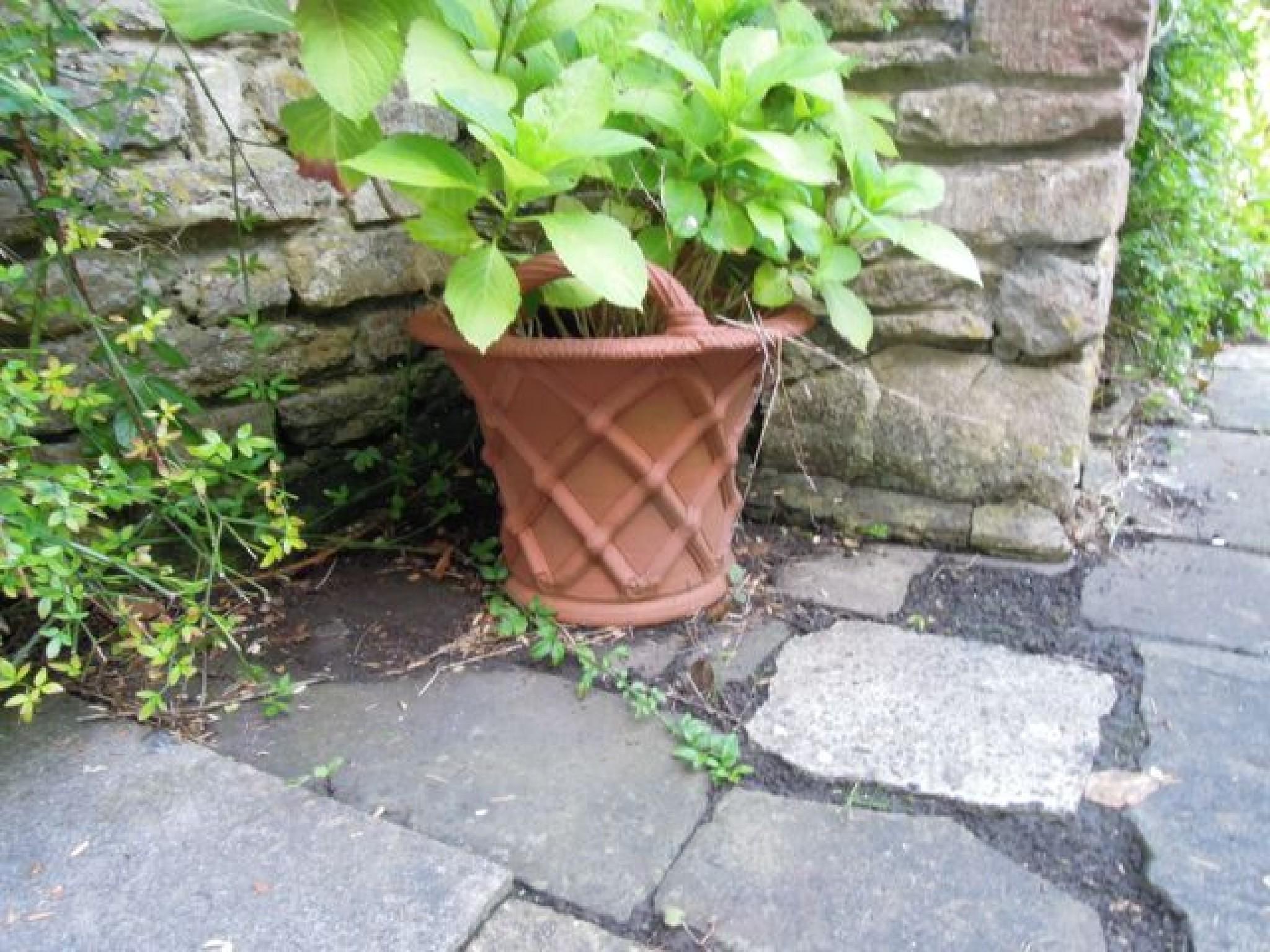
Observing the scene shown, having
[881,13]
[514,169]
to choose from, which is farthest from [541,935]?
[881,13]

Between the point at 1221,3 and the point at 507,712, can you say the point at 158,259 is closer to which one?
the point at 507,712

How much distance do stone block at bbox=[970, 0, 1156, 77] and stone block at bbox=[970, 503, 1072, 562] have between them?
70cm

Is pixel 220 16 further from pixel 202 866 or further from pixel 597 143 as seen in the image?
pixel 202 866

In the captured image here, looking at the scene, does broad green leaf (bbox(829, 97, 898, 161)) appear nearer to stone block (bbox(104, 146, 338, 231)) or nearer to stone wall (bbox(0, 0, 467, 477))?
stone wall (bbox(0, 0, 467, 477))

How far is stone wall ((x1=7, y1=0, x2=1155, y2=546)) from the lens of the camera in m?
1.46

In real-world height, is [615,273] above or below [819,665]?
above

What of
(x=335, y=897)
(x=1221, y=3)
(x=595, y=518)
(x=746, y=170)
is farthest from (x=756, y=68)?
(x=1221, y=3)

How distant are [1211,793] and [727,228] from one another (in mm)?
883

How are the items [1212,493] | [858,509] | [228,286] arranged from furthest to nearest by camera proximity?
[1212,493], [858,509], [228,286]

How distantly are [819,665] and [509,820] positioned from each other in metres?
0.49

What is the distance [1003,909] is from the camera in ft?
2.96

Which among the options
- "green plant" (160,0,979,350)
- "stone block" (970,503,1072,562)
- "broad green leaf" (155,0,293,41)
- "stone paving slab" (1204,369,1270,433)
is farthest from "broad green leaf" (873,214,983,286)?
"stone paving slab" (1204,369,1270,433)

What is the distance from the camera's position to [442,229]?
1.19 m

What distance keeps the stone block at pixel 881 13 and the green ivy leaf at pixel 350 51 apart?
844 mm
